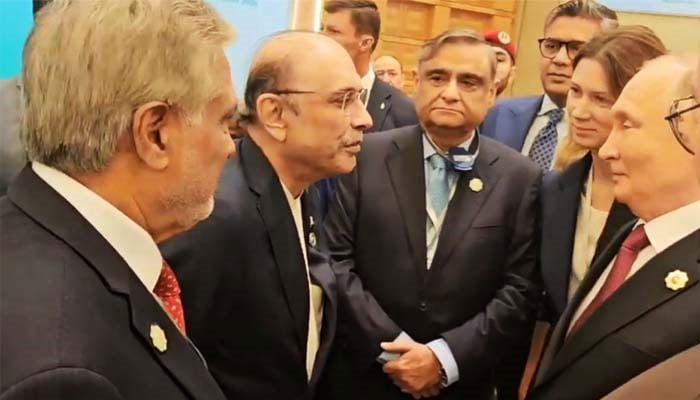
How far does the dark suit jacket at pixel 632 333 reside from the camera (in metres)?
1.52

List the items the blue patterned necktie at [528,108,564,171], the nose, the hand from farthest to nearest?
the blue patterned necktie at [528,108,564,171] < the hand < the nose

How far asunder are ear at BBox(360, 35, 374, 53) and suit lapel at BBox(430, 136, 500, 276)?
5.60 ft

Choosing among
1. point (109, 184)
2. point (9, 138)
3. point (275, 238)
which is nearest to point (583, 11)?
point (275, 238)

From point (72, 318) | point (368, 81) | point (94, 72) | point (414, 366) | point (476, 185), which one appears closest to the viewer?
point (72, 318)

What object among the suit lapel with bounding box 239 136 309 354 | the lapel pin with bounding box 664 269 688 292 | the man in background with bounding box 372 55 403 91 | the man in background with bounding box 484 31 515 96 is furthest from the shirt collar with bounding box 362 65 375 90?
the lapel pin with bounding box 664 269 688 292

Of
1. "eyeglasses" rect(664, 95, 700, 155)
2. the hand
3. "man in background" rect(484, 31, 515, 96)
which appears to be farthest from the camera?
"man in background" rect(484, 31, 515, 96)

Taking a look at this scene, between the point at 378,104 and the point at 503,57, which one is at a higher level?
the point at 503,57

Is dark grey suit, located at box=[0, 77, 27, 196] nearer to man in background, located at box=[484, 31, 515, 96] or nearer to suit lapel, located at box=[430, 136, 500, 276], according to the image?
suit lapel, located at box=[430, 136, 500, 276]

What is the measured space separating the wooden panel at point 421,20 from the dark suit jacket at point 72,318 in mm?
4354

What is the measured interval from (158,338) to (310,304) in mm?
879

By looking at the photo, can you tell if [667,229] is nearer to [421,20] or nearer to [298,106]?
[298,106]

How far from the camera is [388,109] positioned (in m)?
3.65

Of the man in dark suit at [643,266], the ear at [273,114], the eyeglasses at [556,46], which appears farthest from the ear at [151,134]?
the eyeglasses at [556,46]

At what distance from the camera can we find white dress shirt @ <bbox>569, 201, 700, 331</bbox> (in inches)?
66.0
